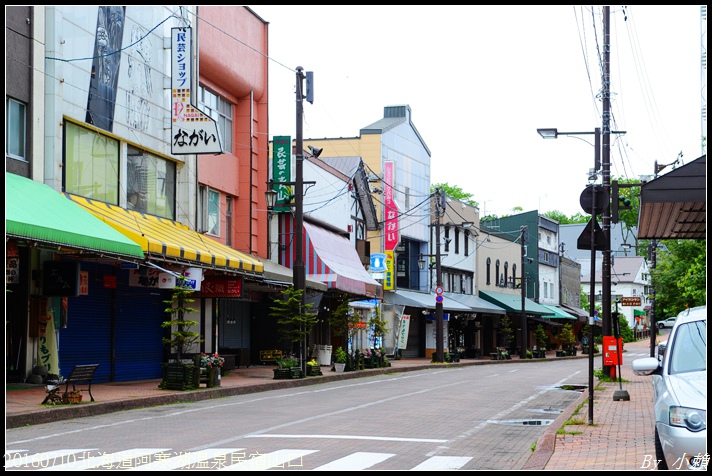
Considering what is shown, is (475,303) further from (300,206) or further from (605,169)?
(605,169)

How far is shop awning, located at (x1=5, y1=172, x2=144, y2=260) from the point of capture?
17297 mm

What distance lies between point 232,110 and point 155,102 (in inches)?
272

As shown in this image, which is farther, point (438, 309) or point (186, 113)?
point (438, 309)

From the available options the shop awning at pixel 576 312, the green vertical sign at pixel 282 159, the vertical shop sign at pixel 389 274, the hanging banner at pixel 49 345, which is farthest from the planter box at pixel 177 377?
the shop awning at pixel 576 312

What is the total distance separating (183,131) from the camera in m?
26.3

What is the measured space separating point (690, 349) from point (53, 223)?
12.7m

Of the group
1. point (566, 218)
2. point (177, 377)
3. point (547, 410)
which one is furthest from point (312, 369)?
point (566, 218)

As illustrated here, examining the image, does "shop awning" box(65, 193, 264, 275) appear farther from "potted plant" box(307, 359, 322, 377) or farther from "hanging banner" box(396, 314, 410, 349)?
"hanging banner" box(396, 314, 410, 349)

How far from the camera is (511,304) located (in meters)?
66.8

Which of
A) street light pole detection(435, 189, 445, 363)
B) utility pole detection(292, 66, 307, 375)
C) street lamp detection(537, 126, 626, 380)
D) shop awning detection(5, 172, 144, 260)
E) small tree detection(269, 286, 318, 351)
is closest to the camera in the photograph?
shop awning detection(5, 172, 144, 260)

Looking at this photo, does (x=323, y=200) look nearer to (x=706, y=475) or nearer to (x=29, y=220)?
(x=29, y=220)

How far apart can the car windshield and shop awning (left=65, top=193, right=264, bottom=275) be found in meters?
14.7

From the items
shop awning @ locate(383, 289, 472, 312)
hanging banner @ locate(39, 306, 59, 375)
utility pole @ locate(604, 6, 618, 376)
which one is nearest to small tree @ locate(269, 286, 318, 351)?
hanging banner @ locate(39, 306, 59, 375)

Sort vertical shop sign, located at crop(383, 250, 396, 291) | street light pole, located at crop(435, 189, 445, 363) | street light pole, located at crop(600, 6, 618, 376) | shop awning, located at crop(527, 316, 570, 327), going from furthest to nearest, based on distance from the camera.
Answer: shop awning, located at crop(527, 316, 570, 327), vertical shop sign, located at crop(383, 250, 396, 291), street light pole, located at crop(435, 189, 445, 363), street light pole, located at crop(600, 6, 618, 376)
